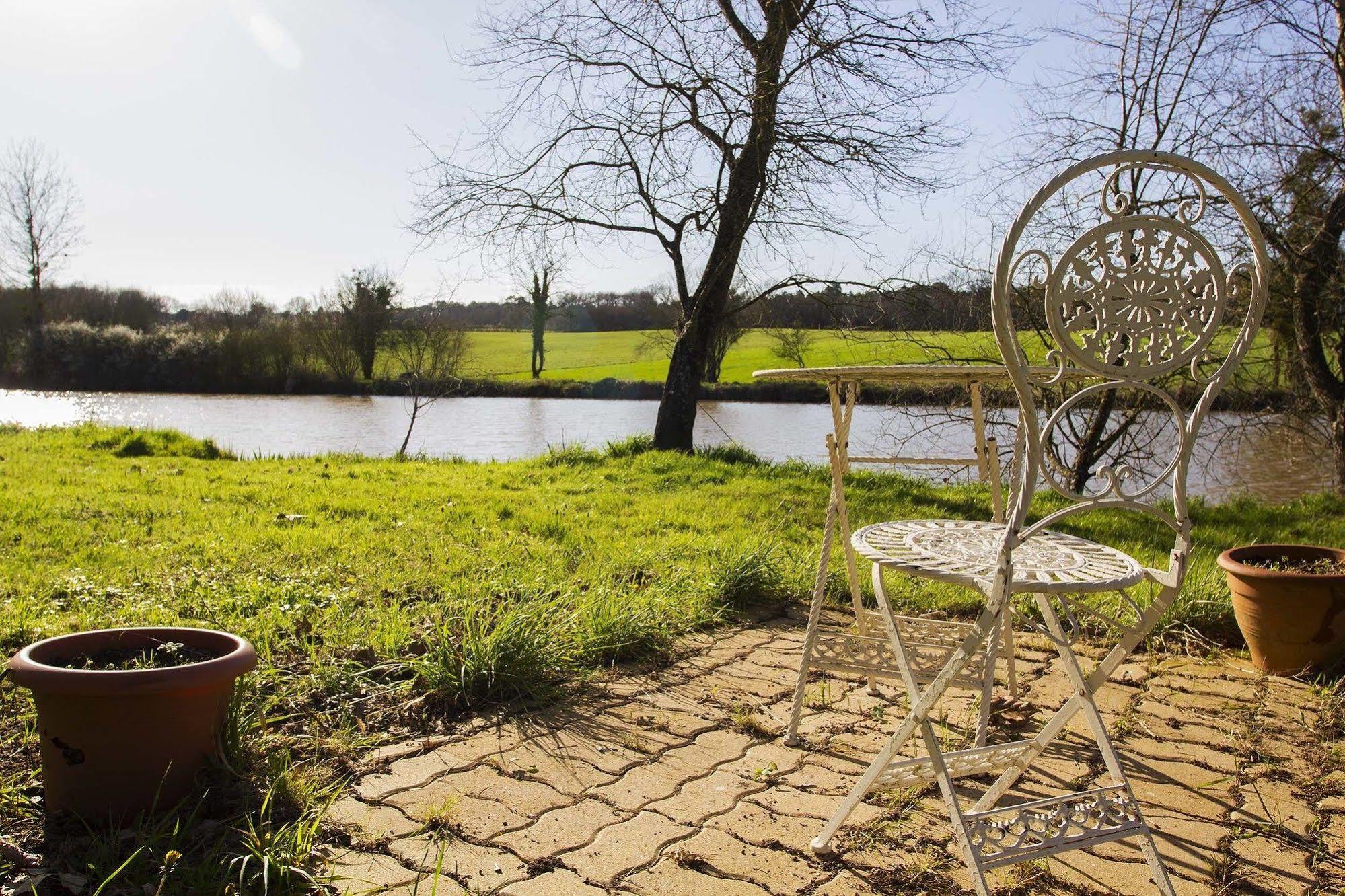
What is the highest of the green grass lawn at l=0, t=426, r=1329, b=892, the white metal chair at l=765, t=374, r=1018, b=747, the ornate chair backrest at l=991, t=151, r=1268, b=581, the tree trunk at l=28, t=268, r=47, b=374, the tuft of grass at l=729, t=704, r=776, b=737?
the tree trunk at l=28, t=268, r=47, b=374

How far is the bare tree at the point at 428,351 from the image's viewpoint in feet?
44.5

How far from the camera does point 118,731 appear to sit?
1.88 m

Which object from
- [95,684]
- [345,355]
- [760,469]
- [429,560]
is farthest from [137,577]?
[345,355]

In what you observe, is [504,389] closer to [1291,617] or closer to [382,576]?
[382,576]

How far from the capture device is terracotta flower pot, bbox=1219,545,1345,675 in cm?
317

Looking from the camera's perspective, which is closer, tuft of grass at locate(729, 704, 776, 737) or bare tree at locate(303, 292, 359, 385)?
tuft of grass at locate(729, 704, 776, 737)

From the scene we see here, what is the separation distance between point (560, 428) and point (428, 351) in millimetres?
2554

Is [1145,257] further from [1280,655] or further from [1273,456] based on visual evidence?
[1273,456]

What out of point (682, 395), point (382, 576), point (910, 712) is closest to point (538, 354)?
point (682, 395)

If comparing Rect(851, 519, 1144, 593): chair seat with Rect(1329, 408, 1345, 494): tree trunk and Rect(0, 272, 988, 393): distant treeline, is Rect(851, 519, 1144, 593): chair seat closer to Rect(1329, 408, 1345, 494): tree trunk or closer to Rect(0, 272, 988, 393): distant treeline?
Rect(1329, 408, 1345, 494): tree trunk

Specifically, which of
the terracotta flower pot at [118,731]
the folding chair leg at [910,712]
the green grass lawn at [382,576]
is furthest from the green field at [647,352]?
the terracotta flower pot at [118,731]

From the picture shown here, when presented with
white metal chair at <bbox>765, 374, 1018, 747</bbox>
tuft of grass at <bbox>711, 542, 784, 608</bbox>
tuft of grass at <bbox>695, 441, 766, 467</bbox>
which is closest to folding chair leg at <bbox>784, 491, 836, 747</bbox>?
white metal chair at <bbox>765, 374, 1018, 747</bbox>

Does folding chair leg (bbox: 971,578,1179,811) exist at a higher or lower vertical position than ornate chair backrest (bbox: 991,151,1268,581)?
lower

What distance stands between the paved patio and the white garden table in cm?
22
